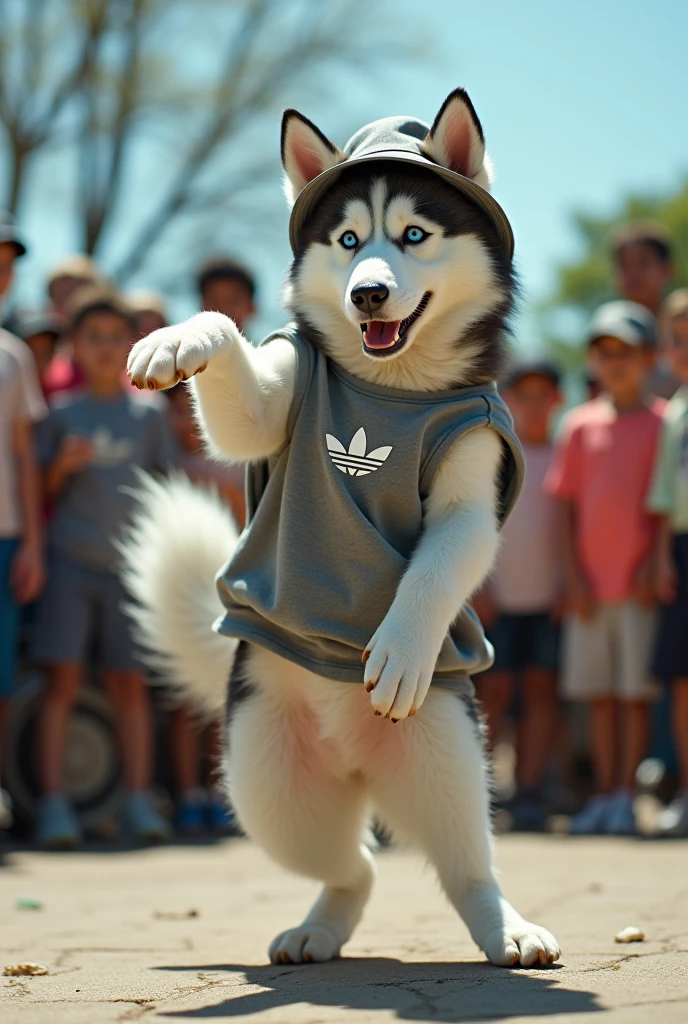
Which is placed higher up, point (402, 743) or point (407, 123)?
point (407, 123)

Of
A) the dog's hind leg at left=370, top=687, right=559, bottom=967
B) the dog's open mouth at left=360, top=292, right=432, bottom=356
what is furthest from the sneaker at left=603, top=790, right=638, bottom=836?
the dog's open mouth at left=360, top=292, right=432, bottom=356

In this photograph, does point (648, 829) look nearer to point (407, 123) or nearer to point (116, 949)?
point (116, 949)

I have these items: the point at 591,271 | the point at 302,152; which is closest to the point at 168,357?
the point at 302,152

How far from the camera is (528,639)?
251 inches

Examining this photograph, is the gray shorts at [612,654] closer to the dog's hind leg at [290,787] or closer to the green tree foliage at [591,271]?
the dog's hind leg at [290,787]

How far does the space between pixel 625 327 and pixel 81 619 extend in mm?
2787

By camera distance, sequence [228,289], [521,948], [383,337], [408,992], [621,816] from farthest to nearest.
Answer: [228,289] < [621,816] < [383,337] < [521,948] < [408,992]

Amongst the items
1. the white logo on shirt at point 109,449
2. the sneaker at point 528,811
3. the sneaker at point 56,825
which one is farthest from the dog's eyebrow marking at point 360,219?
the sneaker at point 528,811

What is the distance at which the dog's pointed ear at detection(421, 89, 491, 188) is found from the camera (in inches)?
118

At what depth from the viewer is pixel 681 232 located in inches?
1310

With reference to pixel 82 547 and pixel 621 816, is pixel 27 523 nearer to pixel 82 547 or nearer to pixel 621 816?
pixel 82 547

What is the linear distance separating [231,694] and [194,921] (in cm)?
86

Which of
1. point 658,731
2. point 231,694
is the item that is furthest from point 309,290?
point 658,731

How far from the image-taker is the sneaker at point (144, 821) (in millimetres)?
5453
